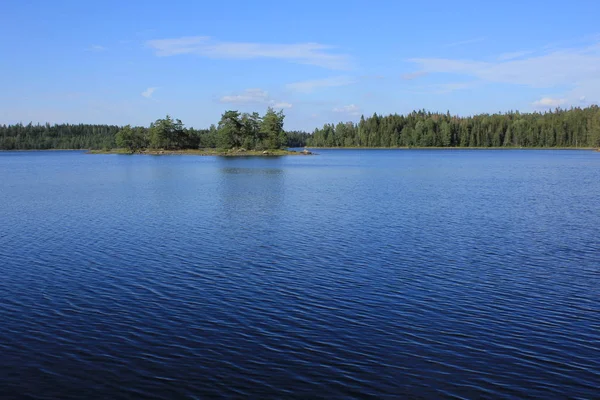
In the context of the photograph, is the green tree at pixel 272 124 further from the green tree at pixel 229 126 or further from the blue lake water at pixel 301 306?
the blue lake water at pixel 301 306

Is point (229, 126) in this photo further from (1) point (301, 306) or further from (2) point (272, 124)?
(1) point (301, 306)

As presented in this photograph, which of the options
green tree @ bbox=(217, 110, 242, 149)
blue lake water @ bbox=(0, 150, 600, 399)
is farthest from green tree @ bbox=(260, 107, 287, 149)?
blue lake water @ bbox=(0, 150, 600, 399)

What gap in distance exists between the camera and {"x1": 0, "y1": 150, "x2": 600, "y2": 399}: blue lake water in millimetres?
14188

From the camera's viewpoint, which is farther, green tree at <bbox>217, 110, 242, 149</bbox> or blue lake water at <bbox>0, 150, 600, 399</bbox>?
green tree at <bbox>217, 110, 242, 149</bbox>

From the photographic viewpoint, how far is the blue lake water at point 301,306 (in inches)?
559

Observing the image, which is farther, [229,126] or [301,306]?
[229,126]

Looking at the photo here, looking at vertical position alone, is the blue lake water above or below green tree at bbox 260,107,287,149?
below

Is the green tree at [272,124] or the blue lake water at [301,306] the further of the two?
the green tree at [272,124]

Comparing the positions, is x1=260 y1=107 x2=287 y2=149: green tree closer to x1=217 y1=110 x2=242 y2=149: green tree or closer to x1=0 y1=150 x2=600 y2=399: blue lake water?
x1=217 y1=110 x2=242 y2=149: green tree

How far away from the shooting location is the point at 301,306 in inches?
802

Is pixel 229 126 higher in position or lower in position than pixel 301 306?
higher

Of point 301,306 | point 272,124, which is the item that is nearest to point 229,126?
point 272,124

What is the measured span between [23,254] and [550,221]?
37397 millimetres

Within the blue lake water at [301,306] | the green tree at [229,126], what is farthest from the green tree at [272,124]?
the blue lake water at [301,306]
